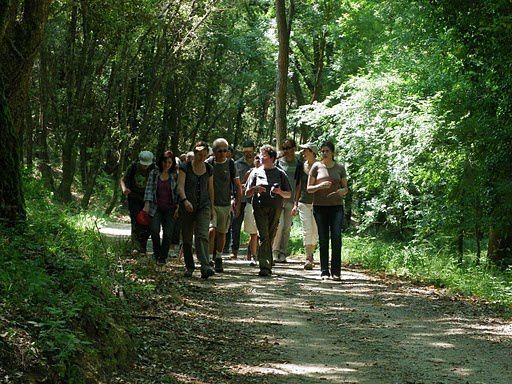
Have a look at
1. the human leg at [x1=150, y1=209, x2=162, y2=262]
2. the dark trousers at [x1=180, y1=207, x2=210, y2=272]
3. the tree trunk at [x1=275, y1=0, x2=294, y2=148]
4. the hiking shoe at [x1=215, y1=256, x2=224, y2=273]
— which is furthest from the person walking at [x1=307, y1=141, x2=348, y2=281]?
the tree trunk at [x1=275, y1=0, x2=294, y2=148]

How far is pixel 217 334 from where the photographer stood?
873cm

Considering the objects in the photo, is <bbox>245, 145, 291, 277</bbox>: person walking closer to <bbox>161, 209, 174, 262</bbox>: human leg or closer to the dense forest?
<bbox>161, 209, 174, 262</bbox>: human leg

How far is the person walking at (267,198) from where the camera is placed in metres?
13.6

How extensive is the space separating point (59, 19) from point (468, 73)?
49.2 feet

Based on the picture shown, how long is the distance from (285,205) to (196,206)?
145 inches

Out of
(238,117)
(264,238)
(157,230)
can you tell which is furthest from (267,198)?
(238,117)

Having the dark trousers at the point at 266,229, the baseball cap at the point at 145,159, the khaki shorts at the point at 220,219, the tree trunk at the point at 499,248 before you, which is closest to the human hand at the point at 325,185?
the dark trousers at the point at 266,229

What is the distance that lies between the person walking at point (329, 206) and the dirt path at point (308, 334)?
0.67 m

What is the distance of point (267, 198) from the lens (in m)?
13.8

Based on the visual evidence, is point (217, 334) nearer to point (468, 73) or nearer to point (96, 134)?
point (468, 73)

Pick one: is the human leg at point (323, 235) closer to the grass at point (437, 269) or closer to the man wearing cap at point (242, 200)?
the grass at point (437, 269)

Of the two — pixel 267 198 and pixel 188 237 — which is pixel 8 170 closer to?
pixel 188 237

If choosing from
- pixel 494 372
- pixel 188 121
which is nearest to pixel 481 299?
pixel 494 372

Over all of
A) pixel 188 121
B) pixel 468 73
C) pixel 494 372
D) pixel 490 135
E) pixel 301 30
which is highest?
pixel 301 30
